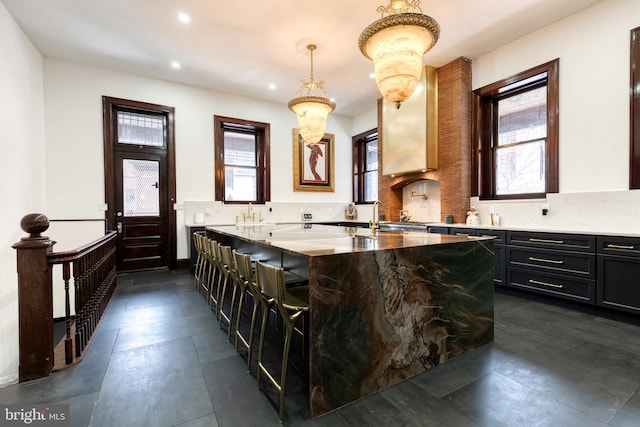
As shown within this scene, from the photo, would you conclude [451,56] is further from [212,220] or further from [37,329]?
[37,329]

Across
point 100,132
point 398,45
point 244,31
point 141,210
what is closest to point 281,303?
point 398,45

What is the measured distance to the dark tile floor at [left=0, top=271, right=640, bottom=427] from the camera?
5.07 feet

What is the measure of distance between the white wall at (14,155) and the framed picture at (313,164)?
4310 mm

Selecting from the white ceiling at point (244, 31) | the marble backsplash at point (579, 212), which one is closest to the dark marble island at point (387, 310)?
the marble backsplash at point (579, 212)

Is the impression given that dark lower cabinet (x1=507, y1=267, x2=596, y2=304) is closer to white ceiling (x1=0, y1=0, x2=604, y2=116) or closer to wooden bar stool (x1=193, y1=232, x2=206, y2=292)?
white ceiling (x1=0, y1=0, x2=604, y2=116)

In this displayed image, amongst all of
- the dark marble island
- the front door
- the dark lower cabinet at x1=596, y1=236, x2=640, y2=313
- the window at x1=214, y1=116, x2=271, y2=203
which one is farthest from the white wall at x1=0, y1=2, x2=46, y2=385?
the dark lower cabinet at x1=596, y1=236, x2=640, y2=313

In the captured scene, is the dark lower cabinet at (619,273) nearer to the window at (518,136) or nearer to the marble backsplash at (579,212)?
the marble backsplash at (579,212)

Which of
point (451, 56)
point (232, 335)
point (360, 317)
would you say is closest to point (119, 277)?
point (232, 335)

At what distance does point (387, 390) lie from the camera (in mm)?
1771

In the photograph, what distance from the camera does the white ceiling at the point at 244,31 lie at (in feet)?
11.1

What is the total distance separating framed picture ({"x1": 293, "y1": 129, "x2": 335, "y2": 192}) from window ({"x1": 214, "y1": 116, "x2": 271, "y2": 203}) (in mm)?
707

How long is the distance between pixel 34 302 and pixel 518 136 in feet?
18.9

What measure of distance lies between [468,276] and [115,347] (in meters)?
2.91

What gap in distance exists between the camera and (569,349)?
229cm
